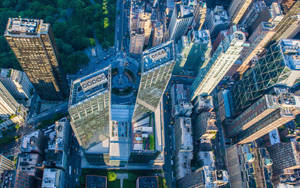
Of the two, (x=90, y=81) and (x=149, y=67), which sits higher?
(x=149, y=67)

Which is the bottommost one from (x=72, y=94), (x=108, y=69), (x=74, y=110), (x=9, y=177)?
(x=9, y=177)

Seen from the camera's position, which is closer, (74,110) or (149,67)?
(74,110)

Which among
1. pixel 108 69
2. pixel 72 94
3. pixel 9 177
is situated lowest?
pixel 9 177

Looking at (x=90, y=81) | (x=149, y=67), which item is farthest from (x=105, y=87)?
(x=149, y=67)

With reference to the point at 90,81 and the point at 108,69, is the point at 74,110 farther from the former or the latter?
the point at 108,69

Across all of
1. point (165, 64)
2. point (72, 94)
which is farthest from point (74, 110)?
point (165, 64)

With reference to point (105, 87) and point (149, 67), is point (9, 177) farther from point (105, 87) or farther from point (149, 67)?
point (149, 67)
